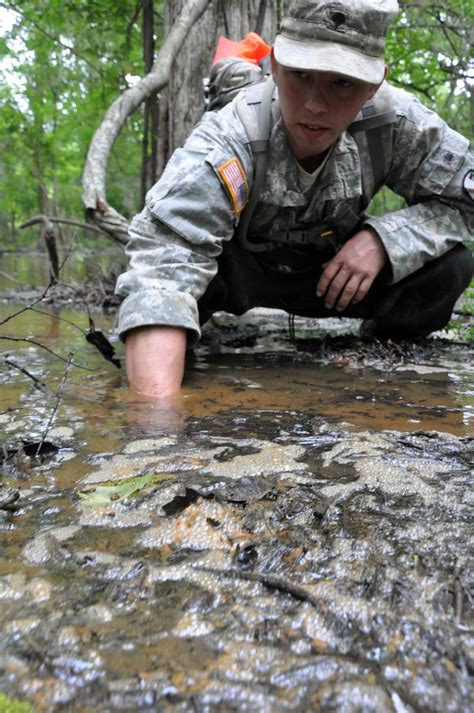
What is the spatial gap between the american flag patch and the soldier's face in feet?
0.84

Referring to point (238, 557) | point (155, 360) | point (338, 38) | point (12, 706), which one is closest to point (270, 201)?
point (338, 38)

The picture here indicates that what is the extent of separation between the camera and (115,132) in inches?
135

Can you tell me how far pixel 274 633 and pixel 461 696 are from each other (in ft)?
0.80

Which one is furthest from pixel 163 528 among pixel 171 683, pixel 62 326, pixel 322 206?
pixel 62 326

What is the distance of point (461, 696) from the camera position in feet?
2.28

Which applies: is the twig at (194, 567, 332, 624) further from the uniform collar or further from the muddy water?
the uniform collar

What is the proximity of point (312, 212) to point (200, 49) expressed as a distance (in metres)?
2.34

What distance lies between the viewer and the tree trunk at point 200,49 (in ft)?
14.1

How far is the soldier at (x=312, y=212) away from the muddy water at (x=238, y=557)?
0.61 meters

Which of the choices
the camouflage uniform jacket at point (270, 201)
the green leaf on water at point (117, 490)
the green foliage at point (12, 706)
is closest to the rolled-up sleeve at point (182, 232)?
the camouflage uniform jacket at point (270, 201)

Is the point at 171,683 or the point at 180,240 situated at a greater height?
the point at 180,240

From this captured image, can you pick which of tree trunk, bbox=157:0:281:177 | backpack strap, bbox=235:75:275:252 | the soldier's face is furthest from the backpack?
tree trunk, bbox=157:0:281:177

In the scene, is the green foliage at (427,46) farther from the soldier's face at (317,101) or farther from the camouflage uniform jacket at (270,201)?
the soldier's face at (317,101)

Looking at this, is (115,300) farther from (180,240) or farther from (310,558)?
(310,558)
